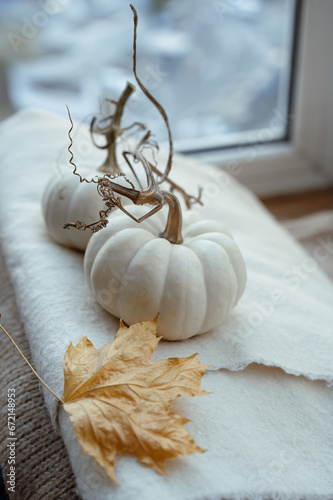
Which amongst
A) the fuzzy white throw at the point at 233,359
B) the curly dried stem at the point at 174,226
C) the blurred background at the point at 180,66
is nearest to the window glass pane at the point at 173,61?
the blurred background at the point at 180,66

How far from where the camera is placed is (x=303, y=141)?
68.3 inches

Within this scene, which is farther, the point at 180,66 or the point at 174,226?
the point at 180,66

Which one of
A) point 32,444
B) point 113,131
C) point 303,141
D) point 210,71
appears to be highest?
point 113,131

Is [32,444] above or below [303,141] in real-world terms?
above

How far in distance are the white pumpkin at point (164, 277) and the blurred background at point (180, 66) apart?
82 centimetres

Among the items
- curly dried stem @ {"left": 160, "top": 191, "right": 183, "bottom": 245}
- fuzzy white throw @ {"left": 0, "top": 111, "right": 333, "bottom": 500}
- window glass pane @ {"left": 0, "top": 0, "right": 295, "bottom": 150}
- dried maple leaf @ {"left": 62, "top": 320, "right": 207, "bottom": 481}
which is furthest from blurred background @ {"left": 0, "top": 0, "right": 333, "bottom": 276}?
dried maple leaf @ {"left": 62, "top": 320, "right": 207, "bottom": 481}

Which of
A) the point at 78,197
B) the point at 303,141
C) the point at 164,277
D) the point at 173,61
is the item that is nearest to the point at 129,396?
the point at 164,277

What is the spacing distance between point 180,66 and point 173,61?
3 cm

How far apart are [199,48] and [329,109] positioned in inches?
17.8

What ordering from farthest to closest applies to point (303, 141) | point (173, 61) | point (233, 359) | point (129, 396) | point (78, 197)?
point (303, 141) < point (173, 61) < point (78, 197) < point (233, 359) < point (129, 396)

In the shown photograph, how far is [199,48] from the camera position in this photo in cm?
158

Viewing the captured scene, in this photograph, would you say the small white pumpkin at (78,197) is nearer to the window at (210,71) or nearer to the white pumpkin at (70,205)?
the white pumpkin at (70,205)

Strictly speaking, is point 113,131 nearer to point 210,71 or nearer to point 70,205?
point 70,205

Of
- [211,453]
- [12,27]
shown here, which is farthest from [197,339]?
[12,27]
